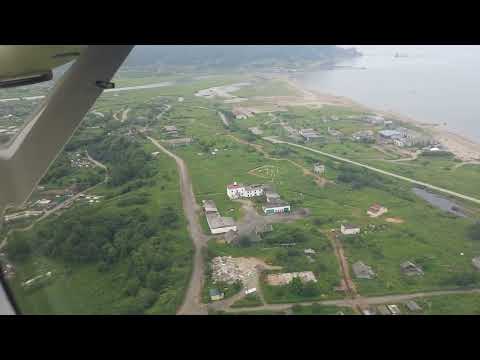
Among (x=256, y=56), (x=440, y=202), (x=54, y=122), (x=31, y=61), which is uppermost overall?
(x=31, y=61)

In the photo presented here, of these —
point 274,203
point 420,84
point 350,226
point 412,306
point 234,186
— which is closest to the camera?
point 412,306

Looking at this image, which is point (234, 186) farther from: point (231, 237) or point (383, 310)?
point (383, 310)

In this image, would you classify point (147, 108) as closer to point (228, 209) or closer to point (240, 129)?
point (240, 129)

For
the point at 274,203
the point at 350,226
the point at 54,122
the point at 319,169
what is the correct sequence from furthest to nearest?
the point at 319,169 → the point at 274,203 → the point at 350,226 → the point at 54,122

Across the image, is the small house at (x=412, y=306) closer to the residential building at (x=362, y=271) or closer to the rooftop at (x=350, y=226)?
the residential building at (x=362, y=271)

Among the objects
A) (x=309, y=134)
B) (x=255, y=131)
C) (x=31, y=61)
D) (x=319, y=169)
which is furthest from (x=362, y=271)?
(x=255, y=131)

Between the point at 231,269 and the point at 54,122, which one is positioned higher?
the point at 54,122

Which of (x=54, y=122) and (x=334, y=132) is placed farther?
(x=334, y=132)
